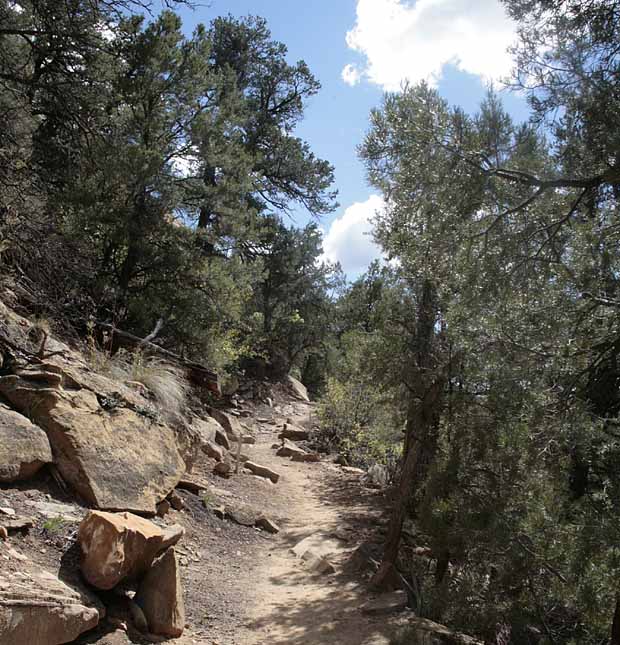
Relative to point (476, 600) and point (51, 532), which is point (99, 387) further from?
point (476, 600)

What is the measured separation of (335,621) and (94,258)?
6775 millimetres

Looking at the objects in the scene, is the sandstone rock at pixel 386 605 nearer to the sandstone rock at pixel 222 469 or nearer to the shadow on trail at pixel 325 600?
the shadow on trail at pixel 325 600

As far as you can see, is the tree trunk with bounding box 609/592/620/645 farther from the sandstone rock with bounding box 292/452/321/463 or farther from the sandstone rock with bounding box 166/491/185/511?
the sandstone rock with bounding box 292/452/321/463

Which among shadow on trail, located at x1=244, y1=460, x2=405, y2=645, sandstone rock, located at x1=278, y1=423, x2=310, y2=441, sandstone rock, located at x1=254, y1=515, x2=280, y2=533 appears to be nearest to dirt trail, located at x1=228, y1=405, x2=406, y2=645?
shadow on trail, located at x1=244, y1=460, x2=405, y2=645

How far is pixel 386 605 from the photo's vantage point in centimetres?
616

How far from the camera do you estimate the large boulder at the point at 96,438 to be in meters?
5.48

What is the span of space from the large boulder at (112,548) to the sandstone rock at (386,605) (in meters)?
2.53

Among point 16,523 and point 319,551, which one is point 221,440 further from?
point 16,523

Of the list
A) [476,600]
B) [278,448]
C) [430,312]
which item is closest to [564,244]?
[430,312]

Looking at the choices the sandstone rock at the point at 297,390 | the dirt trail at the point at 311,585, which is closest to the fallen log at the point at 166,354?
the dirt trail at the point at 311,585

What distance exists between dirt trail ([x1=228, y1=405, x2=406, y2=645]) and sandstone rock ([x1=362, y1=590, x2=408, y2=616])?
0.10 m

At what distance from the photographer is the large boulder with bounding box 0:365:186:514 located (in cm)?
548

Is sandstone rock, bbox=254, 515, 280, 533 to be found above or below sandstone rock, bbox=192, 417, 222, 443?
below

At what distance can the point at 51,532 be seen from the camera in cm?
459
